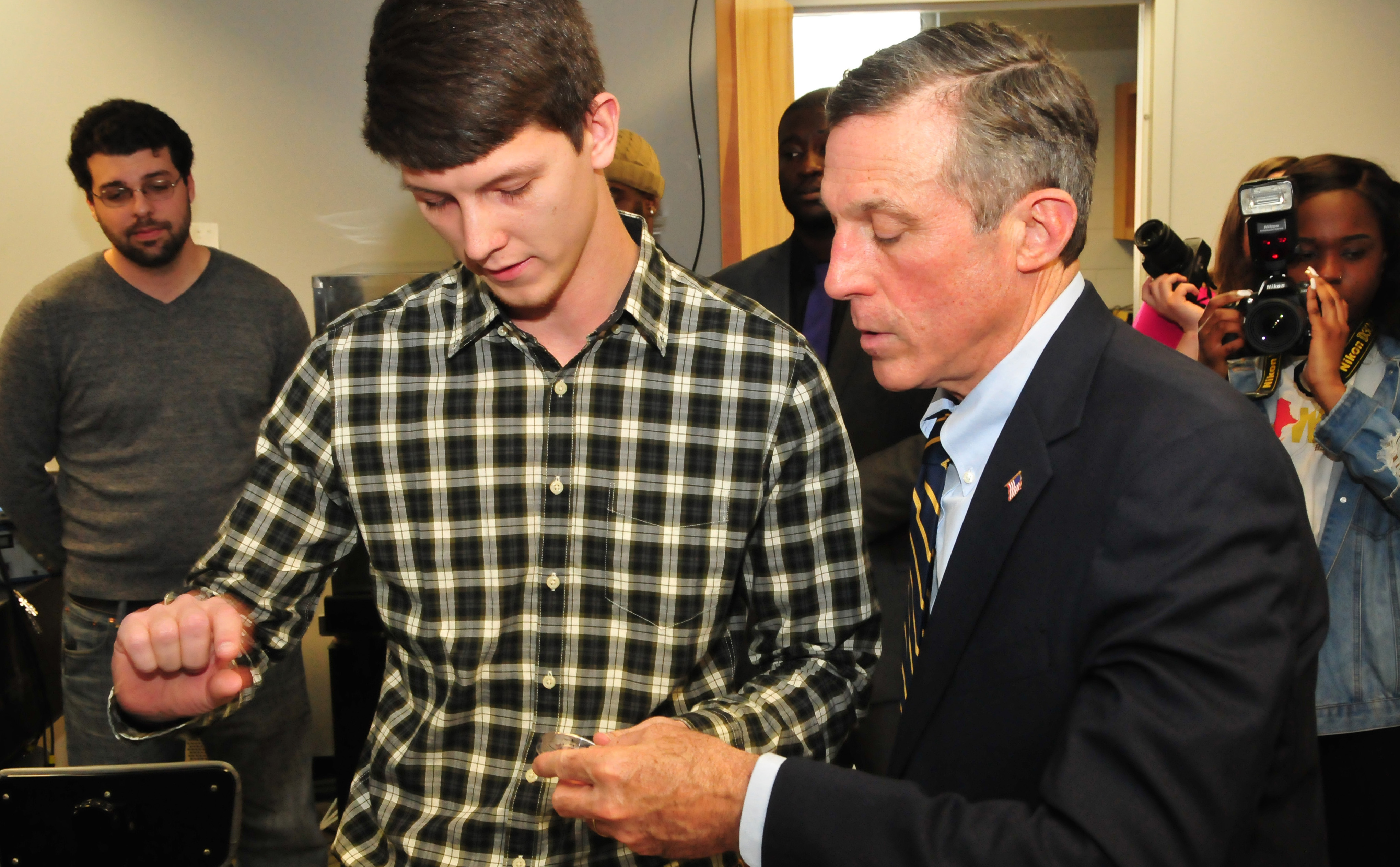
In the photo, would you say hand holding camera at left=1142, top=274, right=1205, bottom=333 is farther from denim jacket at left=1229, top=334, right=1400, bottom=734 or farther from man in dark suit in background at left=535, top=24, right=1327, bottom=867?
man in dark suit in background at left=535, top=24, right=1327, bottom=867

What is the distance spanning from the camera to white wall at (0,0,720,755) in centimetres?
331

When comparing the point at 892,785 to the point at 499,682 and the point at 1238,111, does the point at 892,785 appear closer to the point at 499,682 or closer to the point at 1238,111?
the point at 499,682

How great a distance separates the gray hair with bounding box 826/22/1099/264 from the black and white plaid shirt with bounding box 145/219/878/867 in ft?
0.98

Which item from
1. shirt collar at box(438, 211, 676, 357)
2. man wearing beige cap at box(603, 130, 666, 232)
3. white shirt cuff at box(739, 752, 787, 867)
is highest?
man wearing beige cap at box(603, 130, 666, 232)

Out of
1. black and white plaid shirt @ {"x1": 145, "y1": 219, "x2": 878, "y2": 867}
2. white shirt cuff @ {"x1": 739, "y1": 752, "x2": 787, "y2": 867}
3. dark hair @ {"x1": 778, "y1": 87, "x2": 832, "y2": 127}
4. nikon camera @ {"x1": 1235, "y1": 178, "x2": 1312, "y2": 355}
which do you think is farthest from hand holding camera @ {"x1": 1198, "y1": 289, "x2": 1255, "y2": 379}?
white shirt cuff @ {"x1": 739, "y1": 752, "x2": 787, "y2": 867}

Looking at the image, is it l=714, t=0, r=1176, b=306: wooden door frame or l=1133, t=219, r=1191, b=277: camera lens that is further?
l=714, t=0, r=1176, b=306: wooden door frame

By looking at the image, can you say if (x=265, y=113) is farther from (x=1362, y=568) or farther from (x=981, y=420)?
(x=1362, y=568)

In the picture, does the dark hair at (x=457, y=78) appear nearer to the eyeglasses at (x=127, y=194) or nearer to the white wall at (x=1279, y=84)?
the eyeglasses at (x=127, y=194)

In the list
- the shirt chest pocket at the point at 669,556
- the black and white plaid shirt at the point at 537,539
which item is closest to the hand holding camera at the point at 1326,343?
the black and white plaid shirt at the point at 537,539

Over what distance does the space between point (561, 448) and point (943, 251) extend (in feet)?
1.54

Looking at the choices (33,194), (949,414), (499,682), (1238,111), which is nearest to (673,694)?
(499,682)

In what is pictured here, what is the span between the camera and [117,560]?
2.46m

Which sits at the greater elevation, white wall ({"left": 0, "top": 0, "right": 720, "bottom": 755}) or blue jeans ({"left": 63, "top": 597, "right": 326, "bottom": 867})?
white wall ({"left": 0, "top": 0, "right": 720, "bottom": 755})

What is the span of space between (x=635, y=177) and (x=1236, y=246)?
1539 millimetres
